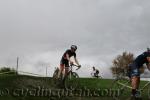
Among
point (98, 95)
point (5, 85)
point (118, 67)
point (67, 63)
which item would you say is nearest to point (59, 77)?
point (67, 63)

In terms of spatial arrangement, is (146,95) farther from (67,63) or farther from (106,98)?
(67,63)

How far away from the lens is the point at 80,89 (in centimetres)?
2336

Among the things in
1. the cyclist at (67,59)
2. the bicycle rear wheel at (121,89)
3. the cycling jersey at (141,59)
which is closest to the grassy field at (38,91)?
the bicycle rear wheel at (121,89)

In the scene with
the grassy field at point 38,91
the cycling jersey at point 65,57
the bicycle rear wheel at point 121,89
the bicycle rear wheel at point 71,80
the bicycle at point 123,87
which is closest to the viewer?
the grassy field at point 38,91

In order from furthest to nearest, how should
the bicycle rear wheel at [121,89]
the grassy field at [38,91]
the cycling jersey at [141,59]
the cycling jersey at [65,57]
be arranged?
the cycling jersey at [65,57] → the bicycle rear wheel at [121,89] → the grassy field at [38,91] → the cycling jersey at [141,59]

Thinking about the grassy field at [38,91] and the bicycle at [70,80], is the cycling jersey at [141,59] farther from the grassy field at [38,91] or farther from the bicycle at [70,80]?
the bicycle at [70,80]

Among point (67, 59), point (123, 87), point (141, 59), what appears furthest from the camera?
point (67, 59)

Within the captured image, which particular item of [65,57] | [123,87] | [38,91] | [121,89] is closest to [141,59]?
[123,87]

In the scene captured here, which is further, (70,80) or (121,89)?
(70,80)

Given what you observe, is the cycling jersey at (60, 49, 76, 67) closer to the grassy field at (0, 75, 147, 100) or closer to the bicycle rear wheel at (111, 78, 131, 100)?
the grassy field at (0, 75, 147, 100)

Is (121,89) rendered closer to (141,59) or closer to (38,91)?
(141,59)

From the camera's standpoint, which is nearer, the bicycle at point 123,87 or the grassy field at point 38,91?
the grassy field at point 38,91

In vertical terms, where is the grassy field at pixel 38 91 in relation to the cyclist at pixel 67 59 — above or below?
below

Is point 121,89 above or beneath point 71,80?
beneath
